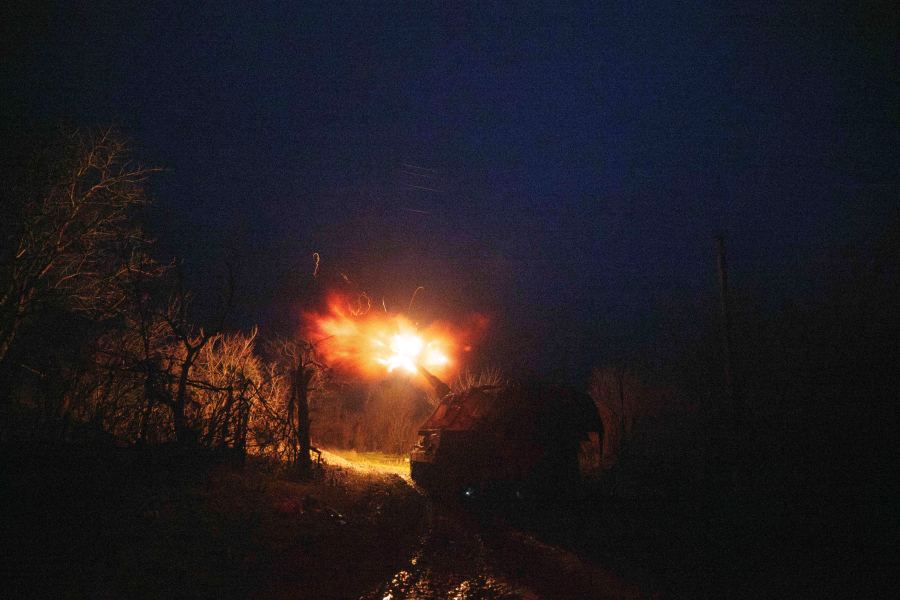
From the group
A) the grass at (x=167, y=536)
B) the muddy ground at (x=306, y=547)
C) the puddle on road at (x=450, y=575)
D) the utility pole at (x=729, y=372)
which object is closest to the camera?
the grass at (x=167, y=536)

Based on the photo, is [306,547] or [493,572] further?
[306,547]

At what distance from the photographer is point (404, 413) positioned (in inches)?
1202

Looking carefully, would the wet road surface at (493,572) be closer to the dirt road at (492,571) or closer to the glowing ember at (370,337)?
the dirt road at (492,571)

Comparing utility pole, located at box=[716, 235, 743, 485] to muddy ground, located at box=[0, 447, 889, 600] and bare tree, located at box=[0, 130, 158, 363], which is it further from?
bare tree, located at box=[0, 130, 158, 363]

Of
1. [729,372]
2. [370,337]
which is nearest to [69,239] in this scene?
[370,337]

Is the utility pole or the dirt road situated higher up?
the utility pole

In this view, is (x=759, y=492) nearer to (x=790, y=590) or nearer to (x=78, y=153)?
(x=790, y=590)

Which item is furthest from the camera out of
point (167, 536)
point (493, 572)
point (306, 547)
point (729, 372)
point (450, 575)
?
point (729, 372)

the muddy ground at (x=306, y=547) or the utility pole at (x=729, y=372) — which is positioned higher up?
the utility pole at (x=729, y=372)

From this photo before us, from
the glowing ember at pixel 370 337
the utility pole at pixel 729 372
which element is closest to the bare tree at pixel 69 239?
the glowing ember at pixel 370 337

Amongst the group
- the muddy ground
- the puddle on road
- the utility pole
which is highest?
the utility pole

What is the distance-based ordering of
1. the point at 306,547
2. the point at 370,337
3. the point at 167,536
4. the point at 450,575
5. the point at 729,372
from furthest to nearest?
the point at 370,337
the point at 729,372
the point at 306,547
the point at 450,575
the point at 167,536

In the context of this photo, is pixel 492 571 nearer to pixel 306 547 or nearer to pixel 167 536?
pixel 306 547

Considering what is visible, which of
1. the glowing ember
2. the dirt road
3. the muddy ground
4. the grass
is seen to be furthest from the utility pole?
the glowing ember
